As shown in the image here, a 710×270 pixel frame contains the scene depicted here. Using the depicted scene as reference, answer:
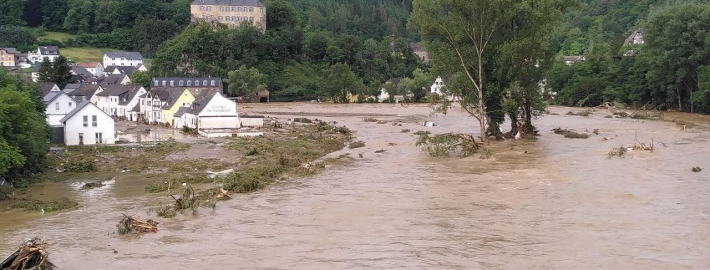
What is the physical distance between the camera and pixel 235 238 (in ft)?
62.8

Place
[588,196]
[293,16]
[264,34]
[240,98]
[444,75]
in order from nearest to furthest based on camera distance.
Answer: [588,196] < [444,75] < [240,98] < [264,34] < [293,16]

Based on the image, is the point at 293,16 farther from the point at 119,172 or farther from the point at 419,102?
the point at 119,172

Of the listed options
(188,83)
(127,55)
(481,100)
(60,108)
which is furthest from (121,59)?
(481,100)

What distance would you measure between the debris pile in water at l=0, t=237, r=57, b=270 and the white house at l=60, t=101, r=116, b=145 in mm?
28473

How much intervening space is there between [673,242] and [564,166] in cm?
1353

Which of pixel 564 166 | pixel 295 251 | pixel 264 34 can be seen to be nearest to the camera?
pixel 295 251

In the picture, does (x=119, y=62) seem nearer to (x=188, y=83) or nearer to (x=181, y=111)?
(x=188, y=83)

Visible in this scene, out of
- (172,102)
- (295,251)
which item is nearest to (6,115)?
(295,251)

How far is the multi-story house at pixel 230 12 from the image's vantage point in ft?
365

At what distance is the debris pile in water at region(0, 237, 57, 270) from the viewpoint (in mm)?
15586

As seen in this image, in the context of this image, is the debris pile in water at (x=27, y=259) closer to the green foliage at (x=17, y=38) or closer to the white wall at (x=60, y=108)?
the white wall at (x=60, y=108)

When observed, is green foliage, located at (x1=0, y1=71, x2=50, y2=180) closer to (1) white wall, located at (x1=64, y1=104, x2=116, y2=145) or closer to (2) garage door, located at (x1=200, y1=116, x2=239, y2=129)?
(1) white wall, located at (x1=64, y1=104, x2=116, y2=145)

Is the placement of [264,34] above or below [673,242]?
above

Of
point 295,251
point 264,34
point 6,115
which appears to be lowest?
point 295,251
